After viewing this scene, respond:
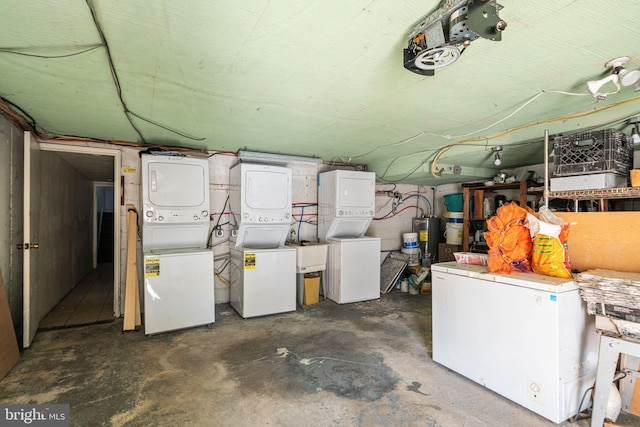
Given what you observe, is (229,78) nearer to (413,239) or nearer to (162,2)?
(162,2)

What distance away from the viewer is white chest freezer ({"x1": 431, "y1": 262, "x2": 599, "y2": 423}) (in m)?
1.83

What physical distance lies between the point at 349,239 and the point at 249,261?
149 centimetres

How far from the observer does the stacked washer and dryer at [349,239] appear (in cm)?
429

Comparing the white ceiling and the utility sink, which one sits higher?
the white ceiling

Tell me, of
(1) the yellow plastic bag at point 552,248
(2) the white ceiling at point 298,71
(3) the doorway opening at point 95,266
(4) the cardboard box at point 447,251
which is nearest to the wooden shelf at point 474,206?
(4) the cardboard box at point 447,251

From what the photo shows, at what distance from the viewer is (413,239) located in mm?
5223

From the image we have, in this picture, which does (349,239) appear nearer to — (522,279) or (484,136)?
(484,136)

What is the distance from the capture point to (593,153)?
2.30 metres

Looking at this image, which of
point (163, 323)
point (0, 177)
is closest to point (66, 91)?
point (0, 177)

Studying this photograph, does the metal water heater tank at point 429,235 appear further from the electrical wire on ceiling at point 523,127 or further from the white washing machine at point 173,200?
the white washing machine at point 173,200

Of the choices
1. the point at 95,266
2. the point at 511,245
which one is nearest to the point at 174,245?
the point at 511,245

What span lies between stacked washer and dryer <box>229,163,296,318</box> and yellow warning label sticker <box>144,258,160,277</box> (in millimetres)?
897

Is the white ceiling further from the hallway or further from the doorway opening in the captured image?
the hallway

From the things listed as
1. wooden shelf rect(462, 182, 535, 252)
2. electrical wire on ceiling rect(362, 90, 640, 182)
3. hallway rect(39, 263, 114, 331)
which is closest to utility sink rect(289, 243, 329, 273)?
electrical wire on ceiling rect(362, 90, 640, 182)
